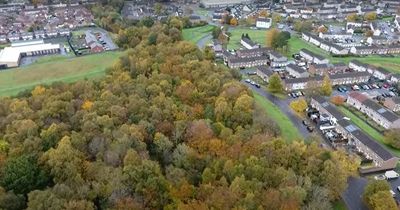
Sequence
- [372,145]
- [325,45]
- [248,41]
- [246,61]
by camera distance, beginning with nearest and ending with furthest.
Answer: [372,145], [246,61], [325,45], [248,41]

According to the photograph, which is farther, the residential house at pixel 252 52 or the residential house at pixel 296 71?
the residential house at pixel 252 52

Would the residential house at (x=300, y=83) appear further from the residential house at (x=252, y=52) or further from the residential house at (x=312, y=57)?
the residential house at (x=252, y=52)

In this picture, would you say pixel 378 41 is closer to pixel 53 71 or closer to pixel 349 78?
pixel 349 78

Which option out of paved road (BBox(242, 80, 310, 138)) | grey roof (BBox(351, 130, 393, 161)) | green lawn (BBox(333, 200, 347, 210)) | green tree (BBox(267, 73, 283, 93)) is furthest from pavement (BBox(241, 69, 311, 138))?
green lawn (BBox(333, 200, 347, 210))

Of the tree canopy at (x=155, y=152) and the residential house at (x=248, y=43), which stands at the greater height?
the tree canopy at (x=155, y=152)

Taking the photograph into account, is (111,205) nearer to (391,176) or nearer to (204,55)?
(391,176)

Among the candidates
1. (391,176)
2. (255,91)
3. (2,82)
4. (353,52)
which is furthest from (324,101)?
(2,82)

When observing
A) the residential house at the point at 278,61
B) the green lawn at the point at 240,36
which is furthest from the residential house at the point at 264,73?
the green lawn at the point at 240,36

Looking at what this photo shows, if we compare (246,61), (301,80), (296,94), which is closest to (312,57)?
(301,80)
